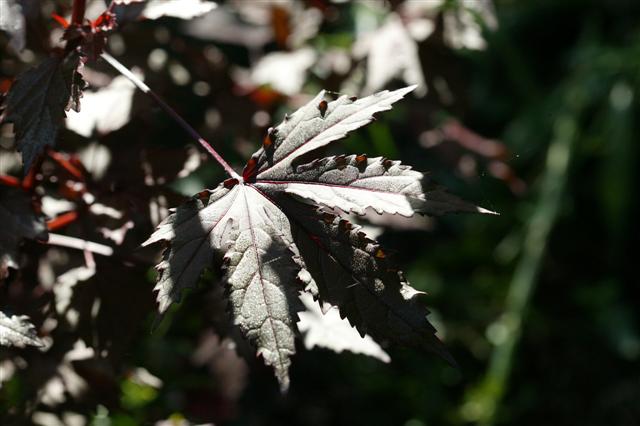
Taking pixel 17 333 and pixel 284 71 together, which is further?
pixel 284 71

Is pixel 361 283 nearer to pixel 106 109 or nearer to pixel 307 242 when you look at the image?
pixel 307 242

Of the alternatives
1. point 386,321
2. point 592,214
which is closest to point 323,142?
point 386,321

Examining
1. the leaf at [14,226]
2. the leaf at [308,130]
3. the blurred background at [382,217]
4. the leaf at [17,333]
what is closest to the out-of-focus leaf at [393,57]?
the blurred background at [382,217]

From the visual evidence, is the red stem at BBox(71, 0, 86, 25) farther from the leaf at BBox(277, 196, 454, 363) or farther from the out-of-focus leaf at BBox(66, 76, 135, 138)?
the leaf at BBox(277, 196, 454, 363)

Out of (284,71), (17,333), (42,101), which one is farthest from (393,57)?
(17,333)

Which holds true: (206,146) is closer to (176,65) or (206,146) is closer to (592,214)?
(176,65)

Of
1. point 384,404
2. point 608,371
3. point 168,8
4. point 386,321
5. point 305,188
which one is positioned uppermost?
point 168,8

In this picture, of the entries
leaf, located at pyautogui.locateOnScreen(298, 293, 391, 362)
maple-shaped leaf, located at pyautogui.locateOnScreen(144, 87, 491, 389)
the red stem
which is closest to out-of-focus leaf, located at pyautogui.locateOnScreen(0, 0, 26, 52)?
the red stem
